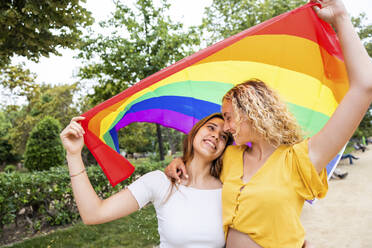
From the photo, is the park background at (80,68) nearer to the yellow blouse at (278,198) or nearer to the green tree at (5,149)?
the yellow blouse at (278,198)

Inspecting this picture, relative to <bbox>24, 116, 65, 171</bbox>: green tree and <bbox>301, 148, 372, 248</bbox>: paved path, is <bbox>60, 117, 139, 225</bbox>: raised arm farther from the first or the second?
<bbox>24, 116, 65, 171</bbox>: green tree

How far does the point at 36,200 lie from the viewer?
571 cm

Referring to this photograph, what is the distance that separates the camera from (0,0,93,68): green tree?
12.7 ft

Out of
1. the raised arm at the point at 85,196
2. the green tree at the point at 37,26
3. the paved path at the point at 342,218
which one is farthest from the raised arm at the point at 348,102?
the paved path at the point at 342,218

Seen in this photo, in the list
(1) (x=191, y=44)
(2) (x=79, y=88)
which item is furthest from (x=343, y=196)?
(2) (x=79, y=88)

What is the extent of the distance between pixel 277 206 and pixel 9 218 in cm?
559

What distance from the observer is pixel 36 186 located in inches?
227

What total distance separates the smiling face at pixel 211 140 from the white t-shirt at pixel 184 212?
293mm

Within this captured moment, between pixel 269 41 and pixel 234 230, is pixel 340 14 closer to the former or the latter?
pixel 269 41

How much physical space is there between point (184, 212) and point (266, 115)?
893mm

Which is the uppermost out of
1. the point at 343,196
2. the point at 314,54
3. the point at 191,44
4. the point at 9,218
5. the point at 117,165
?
the point at 191,44

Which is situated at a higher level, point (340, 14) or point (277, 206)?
point (340, 14)

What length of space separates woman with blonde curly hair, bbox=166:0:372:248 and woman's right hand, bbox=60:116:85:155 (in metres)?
1.06

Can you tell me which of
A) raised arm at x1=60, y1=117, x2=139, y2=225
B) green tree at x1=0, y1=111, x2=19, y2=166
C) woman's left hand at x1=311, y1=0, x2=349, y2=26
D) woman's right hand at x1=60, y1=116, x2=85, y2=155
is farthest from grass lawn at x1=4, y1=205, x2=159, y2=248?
green tree at x1=0, y1=111, x2=19, y2=166
